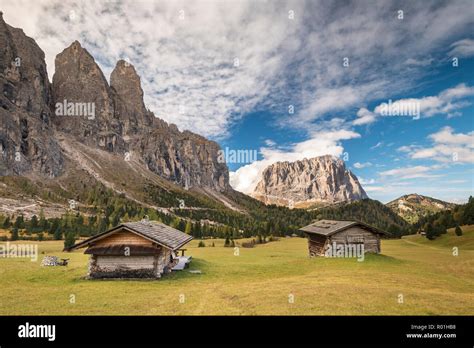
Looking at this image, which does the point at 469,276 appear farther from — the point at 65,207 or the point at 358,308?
the point at 65,207

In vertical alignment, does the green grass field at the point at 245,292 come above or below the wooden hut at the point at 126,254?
below

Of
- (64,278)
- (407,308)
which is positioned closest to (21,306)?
(64,278)

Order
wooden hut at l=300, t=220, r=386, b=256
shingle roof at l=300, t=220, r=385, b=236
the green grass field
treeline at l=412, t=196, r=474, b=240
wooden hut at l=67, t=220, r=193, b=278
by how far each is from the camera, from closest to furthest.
Answer: the green grass field → wooden hut at l=67, t=220, r=193, b=278 → shingle roof at l=300, t=220, r=385, b=236 → wooden hut at l=300, t=220, r=386, b=256 → treeline at l=412, t=196, r=474, b=240

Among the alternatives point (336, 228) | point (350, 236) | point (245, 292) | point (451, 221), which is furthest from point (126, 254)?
point (451, 221)

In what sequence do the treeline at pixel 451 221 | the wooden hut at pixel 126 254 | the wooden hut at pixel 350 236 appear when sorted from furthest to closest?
1. the treeline at pixel 451 221
2. the wooden hut at pixel 350 236
3. the wooden hut at pixel 126 254

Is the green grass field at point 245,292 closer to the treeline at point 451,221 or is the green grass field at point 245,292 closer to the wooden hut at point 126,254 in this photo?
the wooden hut at point 126,254

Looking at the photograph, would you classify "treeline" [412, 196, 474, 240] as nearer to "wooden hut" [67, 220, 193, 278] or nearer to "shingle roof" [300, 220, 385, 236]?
"shingle roof" [300, 220, 385, 236]

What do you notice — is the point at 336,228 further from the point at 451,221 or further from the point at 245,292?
the point at 451,221

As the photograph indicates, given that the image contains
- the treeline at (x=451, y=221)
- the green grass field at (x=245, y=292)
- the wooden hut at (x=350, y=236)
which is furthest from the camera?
the treeline at (x=451, y=221)

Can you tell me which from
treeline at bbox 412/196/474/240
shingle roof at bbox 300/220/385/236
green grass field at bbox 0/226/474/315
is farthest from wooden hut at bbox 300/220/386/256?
treeline at bbox 412/196/474/240

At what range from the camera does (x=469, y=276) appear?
25422 millimetres

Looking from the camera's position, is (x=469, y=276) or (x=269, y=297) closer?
(x=269, y=297)

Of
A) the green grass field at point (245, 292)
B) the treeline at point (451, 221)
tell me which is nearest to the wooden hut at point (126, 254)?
the green grass field at point (245, 292)
